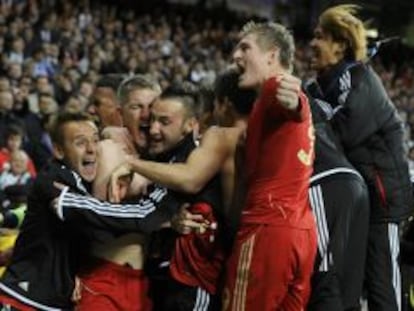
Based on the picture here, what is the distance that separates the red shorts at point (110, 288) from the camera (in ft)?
14.0

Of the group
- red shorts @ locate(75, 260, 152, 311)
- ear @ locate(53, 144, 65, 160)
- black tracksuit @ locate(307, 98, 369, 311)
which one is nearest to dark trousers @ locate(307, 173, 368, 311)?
black tracksuit @ locate(307, 98, 369, 311)

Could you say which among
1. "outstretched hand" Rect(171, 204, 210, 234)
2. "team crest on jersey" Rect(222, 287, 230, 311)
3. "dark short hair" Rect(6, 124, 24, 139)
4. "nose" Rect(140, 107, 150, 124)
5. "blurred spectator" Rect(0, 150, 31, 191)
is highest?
"nose" Rect(140, 107, 150, 124)

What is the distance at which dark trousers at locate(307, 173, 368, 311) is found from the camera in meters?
4.30

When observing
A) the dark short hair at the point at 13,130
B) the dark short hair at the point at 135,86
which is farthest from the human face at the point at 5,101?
the dark short hair at the point at 135,86

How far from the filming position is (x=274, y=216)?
3.87 metres

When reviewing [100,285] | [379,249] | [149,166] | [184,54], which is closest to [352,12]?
[379,249]

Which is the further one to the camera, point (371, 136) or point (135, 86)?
point (371, 136)

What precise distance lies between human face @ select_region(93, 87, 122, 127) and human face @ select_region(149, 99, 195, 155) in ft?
3.30

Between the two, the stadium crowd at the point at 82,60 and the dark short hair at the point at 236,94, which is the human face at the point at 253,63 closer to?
Result: the dark short hair at the point at 236,94

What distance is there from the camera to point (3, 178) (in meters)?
9.32

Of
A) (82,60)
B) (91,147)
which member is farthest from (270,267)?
(82,60)

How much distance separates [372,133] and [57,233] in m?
1.79

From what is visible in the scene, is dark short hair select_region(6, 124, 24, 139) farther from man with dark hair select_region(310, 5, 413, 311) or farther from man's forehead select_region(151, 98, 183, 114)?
man's forehead select_region(151, 98, 183, 114)

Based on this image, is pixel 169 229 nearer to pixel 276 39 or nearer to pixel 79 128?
pixel 79 128
